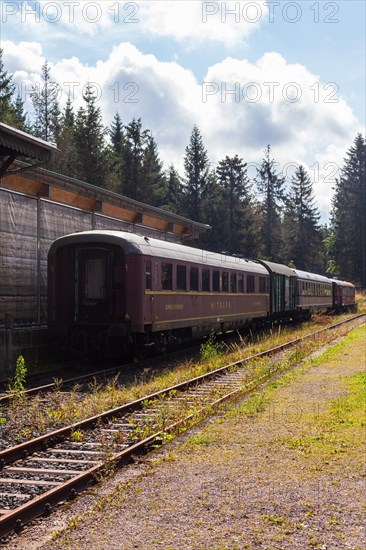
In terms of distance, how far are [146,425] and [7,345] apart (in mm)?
7301

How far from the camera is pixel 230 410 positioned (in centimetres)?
984

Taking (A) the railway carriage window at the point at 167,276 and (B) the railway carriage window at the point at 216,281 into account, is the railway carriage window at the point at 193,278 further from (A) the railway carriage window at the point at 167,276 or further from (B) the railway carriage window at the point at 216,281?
(B) the railway carriage window at the point at 216,281

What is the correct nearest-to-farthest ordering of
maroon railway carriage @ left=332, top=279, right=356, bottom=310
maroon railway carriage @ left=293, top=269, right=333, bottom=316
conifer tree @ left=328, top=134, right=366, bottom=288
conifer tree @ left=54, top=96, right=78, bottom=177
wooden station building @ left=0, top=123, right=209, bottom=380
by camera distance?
wooden station building @ left=0, top=123, right=209, bottom=380, maroon railway carriage @ left=293, top=269, right=333, bottom=316, maroon railway carriage @ left=332, top=279, right=356, bottom=310, conifer tree @ left=54, top=96, right=78, bottom=177, conifer tree @ left=328, top=134, right=366, bottom=288

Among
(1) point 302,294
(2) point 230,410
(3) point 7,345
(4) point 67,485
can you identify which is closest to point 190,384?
(2) point 230,410

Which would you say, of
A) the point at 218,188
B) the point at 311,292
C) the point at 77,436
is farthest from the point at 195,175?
the point at 77,436

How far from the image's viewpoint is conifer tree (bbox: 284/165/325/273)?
74625 millimetres

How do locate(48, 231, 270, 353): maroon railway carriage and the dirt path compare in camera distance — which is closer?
the dirt path

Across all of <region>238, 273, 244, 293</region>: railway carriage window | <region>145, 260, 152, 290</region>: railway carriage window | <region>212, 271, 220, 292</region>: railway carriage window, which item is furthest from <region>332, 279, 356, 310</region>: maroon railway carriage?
<region>145, 260, 152, 290</region>: railway carriage window

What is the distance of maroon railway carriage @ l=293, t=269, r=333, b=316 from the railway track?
21005mm

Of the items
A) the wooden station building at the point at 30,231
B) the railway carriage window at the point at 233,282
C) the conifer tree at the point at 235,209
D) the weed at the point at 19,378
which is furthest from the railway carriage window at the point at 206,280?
the conifer tree at the point at 235,209

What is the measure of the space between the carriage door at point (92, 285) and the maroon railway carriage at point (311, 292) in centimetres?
1827

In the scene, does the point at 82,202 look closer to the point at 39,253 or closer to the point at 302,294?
the point at 39,253

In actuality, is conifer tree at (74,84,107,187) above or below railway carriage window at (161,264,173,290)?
above

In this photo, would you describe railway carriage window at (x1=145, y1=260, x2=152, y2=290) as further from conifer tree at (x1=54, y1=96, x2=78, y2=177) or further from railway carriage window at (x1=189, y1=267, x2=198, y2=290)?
conifer tree at (x1=54, y1=96, x2=78, y2=177)
